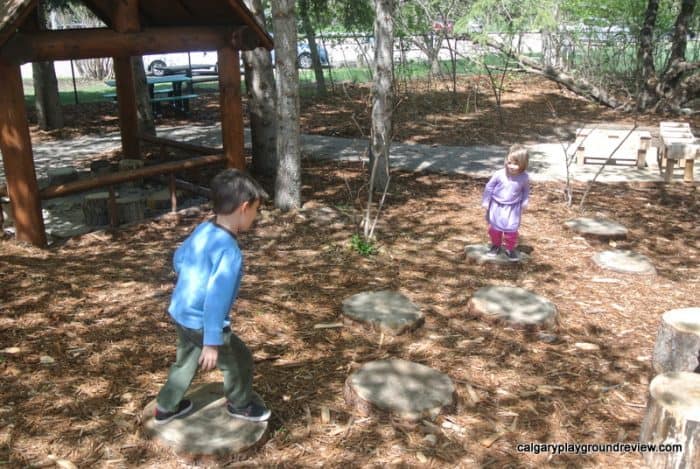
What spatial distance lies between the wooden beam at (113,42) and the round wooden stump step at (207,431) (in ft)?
12.9

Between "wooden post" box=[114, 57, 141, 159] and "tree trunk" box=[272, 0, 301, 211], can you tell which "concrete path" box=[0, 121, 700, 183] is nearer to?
"wooden post" box=[114, 57, 141, 159]

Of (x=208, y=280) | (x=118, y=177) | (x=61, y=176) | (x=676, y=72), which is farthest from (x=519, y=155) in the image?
(x=676, y=72)

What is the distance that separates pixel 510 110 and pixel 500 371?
11836 mm

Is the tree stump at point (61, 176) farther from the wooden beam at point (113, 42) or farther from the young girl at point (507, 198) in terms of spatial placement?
the young girl at point (507, 198)

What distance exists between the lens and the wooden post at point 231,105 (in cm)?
749

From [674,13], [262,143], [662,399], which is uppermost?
[674,13]

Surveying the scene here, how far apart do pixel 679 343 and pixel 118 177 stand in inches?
217

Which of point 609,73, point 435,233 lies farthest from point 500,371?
point 609,73

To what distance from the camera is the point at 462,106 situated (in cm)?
1554

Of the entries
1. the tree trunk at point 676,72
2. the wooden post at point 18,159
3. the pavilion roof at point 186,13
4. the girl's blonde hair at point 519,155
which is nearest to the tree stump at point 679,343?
the girl's blonde hair at point 519,155

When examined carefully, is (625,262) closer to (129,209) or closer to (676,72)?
(129,209)

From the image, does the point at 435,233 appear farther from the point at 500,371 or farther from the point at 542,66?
the point at 542,66

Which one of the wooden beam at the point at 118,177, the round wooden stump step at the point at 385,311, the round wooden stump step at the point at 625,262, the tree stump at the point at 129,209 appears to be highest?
the wooden beam at the point at 118,177

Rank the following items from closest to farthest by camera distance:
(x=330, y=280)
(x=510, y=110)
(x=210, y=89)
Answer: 1. (x=330, y=280)
2. (x=510, y=110)
3. (x=210, y=89)
